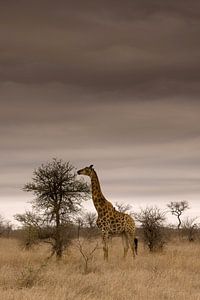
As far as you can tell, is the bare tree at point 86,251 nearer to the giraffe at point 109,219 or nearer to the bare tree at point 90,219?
the giraffe at point 109,219

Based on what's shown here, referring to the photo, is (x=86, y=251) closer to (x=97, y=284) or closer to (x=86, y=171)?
(x=86, y=171)

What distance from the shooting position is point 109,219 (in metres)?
23.4

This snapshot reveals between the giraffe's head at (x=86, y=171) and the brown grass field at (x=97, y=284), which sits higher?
the giraffe's head at (x=86, y=171)

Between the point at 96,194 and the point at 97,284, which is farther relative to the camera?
the point at 96,194

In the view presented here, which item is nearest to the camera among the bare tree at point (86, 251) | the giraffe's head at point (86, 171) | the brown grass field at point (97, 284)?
the brown grass field at point (97, 284)

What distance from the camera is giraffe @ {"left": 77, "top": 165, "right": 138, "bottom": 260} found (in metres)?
23.3

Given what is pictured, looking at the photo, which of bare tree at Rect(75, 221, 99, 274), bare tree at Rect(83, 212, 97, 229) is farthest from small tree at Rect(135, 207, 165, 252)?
bare tree at Rect(83, 212, 97, 229)

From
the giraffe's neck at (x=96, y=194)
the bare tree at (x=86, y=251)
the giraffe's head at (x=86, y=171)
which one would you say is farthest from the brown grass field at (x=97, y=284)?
the giraffe's head at (x=86, y=171)

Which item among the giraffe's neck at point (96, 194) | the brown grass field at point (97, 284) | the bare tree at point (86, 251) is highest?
the giraffe's neck at point (96, 194)

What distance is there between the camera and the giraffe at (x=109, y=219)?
76.5 ft

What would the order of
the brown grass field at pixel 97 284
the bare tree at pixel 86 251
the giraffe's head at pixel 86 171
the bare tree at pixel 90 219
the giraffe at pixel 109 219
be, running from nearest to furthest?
the brown grass field at pixel 97 284, the bare tree at pixel 86 251, the giraffe at pixel 109 219, the giraffe's head at pixel 86 171, the bare tree at pixel 90 219

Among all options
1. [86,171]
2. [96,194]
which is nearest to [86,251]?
[96,194]

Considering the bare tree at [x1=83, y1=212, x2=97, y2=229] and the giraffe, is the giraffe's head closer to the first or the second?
the giraffe

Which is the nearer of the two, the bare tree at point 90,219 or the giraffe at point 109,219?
the giraffe at point 109,219
